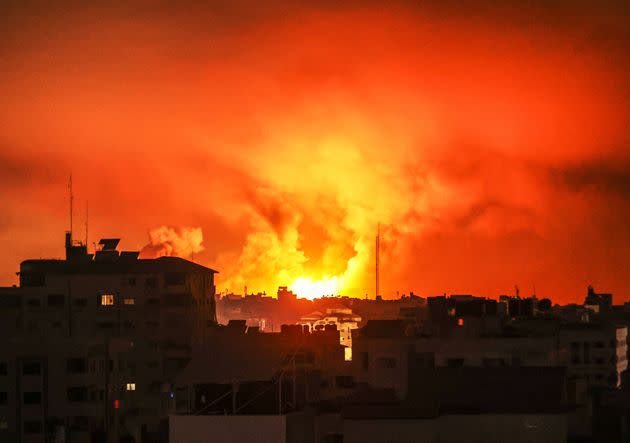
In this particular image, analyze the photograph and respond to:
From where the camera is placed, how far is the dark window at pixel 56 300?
352 ft

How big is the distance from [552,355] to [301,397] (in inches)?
816

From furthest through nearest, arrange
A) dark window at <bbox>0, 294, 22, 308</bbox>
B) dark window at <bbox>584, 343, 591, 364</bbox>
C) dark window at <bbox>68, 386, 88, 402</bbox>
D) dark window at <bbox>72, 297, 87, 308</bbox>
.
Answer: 1. dark window at <bbox>584, 343, 591, 364</bbox>
2. dark window at <bbox>72, 297, 87, 308</bbox>
3. dark window at <bbox>0, 294, 22, 308</bbox>
4. dark window at <bbox>68, 386, 88, 402</bbox>

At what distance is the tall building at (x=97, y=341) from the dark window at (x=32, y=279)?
0.24ft

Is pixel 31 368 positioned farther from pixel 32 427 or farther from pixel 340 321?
pixel 340 321

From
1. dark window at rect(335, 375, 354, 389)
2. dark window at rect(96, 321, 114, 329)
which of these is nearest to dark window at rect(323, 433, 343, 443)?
dark window at rect(335, 375, 354, 389)

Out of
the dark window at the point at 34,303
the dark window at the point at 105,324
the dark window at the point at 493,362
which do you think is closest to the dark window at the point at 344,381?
the dark window at the point at 493,362

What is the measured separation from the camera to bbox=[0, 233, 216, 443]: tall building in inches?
3337

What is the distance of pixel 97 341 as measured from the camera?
284 ft

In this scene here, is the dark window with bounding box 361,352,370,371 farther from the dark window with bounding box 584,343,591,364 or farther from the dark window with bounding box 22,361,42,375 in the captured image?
the dark window with bounding box 584,343,591,364

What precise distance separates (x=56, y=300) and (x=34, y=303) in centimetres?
161

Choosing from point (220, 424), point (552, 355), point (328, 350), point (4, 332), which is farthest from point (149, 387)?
point (220, 424)

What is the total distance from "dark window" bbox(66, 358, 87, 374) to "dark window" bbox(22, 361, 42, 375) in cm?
176

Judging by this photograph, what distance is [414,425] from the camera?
5675cm

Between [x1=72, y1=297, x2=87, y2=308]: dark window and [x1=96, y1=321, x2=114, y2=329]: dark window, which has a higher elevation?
[x1=72, y1=297, x2=87, y2=308]: dark window
